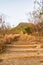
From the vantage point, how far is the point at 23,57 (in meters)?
7.67

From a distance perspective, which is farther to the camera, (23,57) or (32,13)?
(32,13)

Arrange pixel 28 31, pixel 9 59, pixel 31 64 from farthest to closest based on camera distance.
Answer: pixel 28 31 < pixel 9 59 < pixel 31 64

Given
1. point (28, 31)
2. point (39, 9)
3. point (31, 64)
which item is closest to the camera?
point (31, 64)

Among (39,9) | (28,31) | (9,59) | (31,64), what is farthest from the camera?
(28,31)

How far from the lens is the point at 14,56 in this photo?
7660mm

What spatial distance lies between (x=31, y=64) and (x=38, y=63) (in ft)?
0.99

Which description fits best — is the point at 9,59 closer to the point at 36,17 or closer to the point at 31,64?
the point at 31,64

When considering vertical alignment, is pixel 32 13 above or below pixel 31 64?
above

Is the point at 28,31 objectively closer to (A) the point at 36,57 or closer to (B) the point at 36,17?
(B) the point at 36,17

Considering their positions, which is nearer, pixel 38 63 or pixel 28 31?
pixel 38 63

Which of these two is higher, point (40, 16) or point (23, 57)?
point (40, 16)

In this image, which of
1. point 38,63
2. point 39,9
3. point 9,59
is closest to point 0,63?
point 9,59

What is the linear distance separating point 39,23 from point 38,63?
17267mm

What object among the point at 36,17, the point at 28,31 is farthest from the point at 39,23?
the point at 28,31
